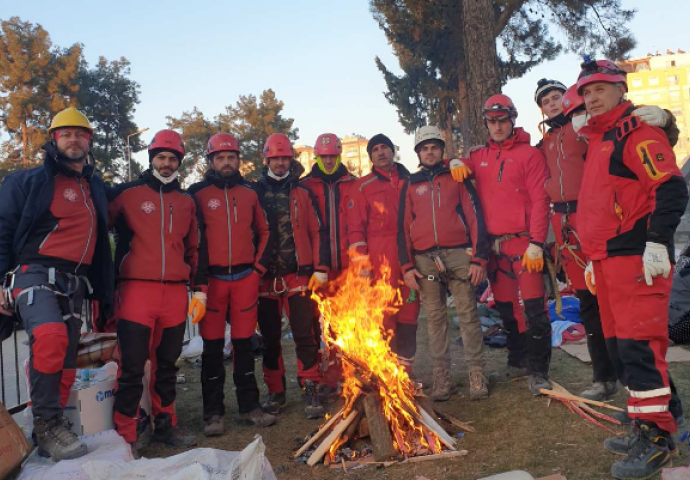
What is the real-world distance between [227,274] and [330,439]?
6.19ft

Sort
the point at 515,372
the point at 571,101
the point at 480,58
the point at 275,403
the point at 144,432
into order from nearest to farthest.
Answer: the point at 571,101 → the point at 144,432 → the point at 275,403 → the point at 515,372 → the point at 480,58

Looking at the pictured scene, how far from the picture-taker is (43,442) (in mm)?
3773

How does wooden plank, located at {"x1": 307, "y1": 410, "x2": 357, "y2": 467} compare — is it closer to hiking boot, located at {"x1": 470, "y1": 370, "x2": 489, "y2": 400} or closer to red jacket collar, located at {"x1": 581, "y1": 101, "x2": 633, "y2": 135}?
hiking boot, located at {"x1": 470, "y1": 370, "x2": 489, "y2": 400}

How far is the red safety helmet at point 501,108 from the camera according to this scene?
5.25 metres

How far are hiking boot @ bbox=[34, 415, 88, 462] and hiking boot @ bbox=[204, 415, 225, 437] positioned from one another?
1.28m

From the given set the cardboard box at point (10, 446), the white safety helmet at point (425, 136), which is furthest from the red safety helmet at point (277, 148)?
the cardboard box at point (10, 446)

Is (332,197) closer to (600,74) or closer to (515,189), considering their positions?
(515,189)

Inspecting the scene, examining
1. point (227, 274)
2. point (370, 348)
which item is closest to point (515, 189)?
point (370, 348)

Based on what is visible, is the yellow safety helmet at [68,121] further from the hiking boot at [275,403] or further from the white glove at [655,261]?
the white glove at [655,261]

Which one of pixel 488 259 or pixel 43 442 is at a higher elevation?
pixel 488 259

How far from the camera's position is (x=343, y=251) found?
5.98 meters

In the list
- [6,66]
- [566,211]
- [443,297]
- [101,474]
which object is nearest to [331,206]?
[443,297]

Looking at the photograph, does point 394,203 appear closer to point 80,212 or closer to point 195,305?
point 195,305

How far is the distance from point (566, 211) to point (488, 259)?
900 mm
